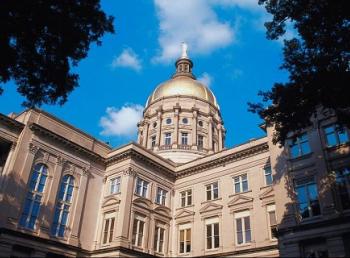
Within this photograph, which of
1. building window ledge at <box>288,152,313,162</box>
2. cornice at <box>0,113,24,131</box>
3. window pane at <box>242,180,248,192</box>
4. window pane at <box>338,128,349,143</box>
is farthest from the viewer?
window pane at <box>242,180,248,192</box>

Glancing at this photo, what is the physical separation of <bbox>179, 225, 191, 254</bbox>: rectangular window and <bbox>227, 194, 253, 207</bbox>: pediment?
18.4 feet

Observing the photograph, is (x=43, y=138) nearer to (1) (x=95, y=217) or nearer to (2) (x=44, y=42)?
(1) (x=95, y=217)

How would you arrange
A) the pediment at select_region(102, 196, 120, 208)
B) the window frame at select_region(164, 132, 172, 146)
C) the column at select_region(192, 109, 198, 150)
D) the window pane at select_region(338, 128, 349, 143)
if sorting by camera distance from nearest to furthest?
the window pane at select_region(338, 128, 349, 143)
the pediment at select_region(102, 196, 120, 208)
the column at select_region(192, 109, 198, 150)
the window frame at select_region(164, 132, 172, 146)

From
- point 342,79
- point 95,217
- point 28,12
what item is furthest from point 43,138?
point 342,79

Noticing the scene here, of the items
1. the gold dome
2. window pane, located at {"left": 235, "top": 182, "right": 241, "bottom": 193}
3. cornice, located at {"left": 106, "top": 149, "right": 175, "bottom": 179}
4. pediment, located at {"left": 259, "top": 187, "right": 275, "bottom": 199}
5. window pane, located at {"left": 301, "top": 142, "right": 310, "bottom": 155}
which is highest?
the gold dome

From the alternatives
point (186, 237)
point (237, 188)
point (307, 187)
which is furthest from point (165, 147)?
point (307, 187)

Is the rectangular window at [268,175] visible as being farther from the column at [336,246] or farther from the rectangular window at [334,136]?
the column at [336,246]

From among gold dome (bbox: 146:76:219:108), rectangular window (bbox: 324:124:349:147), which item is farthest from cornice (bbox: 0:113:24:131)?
gold dome (bbox: 146:76:219:108)

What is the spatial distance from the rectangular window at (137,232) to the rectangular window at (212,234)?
6625 mm

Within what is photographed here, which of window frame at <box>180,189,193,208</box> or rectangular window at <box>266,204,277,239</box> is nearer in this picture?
rectangular window at <box>266,204,277,239</box>

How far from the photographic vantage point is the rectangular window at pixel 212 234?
115 ft

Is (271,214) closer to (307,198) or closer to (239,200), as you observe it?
(239,200)

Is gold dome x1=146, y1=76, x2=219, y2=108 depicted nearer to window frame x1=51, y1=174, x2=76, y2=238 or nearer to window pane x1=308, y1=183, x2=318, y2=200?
window frame x1=51, y1=174, x2=76, y2=238

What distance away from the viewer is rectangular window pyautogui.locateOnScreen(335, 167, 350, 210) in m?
22.9
